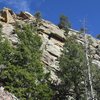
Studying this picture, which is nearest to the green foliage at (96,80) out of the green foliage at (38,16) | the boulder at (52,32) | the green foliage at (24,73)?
Answer: the green foliage at (24,73)

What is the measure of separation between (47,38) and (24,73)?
37391 mm

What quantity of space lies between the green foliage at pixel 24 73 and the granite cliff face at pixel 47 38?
1031cm

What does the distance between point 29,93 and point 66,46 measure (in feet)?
54.4

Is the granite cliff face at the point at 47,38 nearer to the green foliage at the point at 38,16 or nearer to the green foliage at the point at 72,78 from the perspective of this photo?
the green foliage at the point at 38,16

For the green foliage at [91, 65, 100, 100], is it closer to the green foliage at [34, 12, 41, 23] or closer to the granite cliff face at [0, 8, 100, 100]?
the granite cliff face at [0, 8, 100, 100]

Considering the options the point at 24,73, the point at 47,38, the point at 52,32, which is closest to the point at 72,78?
the point at 24,73

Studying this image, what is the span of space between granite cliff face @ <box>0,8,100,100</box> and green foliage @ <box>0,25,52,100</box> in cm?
1031

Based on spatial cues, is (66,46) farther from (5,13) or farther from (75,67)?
(5,13)

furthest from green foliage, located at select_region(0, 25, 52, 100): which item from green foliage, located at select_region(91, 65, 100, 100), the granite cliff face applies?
the granite cliff face

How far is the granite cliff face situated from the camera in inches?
2638

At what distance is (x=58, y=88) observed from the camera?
52.7 m

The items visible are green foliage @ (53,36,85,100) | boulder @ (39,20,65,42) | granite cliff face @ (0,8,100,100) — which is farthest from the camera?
boulder @ (39,20,65,42)

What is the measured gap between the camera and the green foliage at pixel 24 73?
145ft

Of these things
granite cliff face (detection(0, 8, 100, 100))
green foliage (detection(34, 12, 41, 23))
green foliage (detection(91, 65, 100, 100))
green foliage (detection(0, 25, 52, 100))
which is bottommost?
green foliage (detection(0, 25, 52, 100))
